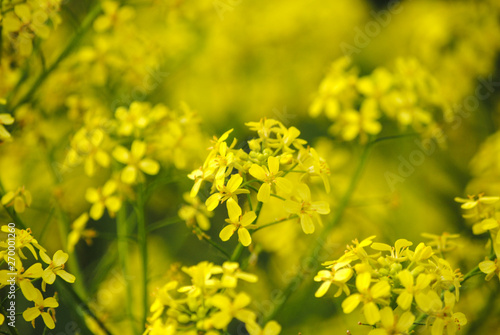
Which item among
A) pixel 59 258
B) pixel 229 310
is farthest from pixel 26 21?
pixel 229 310

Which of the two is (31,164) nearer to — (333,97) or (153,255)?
(153,255)

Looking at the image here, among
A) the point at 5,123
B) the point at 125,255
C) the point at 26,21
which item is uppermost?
the point at 26,21

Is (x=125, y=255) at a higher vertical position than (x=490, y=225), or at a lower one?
lower

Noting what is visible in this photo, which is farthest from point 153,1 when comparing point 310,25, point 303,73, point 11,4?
point 310,25

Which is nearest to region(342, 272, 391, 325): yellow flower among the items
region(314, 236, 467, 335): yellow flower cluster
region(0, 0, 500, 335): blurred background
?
region(314, 236, 467, 335): yellow flower cluster

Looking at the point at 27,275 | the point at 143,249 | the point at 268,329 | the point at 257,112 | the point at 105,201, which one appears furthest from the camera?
the point at 257,112

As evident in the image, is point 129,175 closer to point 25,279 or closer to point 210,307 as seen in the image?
point 25,279
